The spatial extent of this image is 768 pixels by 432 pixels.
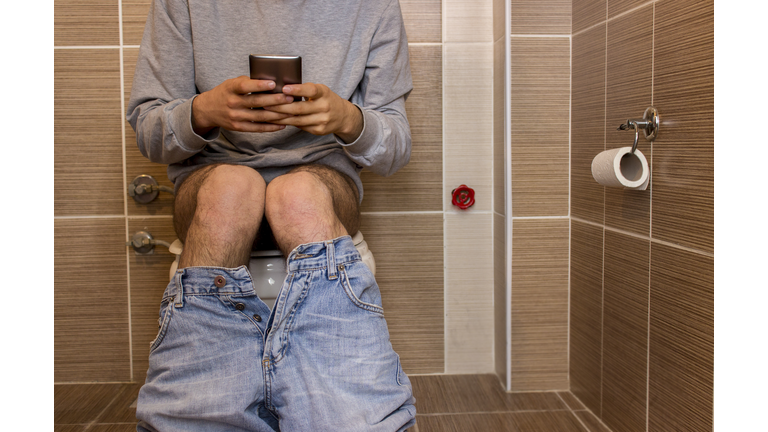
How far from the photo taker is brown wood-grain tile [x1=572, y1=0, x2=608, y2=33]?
1.33 meters

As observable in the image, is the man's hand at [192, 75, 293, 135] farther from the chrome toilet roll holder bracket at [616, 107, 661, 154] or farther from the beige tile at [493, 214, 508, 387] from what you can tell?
the beige tile at [493, 214, 508, 387]

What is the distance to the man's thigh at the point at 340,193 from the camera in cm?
102

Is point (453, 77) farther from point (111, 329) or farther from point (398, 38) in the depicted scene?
point (111, 329)

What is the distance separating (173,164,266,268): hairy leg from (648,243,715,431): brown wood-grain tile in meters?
0.79

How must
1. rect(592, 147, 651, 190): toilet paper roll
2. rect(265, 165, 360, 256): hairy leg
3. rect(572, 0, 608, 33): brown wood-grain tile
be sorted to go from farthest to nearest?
rect(572, 0, 608, 33): brown wood-grain tile → rect(592, 147, 651, 190): toilet paper roll → rect(265, 165, 360, 256): hairy leg

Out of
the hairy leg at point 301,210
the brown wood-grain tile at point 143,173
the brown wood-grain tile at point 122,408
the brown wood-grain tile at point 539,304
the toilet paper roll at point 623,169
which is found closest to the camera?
the hairy leg at point 301,210

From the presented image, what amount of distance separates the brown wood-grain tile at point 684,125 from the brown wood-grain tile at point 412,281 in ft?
2.40

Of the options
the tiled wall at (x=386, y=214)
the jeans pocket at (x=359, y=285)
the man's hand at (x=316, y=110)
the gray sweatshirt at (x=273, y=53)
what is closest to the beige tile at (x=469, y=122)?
the tiled wall at (x=386, y=214)

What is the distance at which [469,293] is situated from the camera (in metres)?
1.73

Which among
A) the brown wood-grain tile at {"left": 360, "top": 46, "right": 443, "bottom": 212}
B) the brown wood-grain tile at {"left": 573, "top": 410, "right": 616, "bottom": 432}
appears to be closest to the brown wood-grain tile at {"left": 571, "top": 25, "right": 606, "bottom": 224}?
the brown wood-grain tile at {"left": 360, "top": 46, "right": 443, "bottom": 212}

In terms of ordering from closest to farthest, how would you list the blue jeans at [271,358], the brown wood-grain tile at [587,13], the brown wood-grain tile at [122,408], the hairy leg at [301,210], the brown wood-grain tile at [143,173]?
the blue jeans at [271,358] → the hairy leg at [301,210] → the brown wood-grain tile at [587,13] → the brown wood-grain tile at [122,408] → the brown wood-grain tile at [143,173]

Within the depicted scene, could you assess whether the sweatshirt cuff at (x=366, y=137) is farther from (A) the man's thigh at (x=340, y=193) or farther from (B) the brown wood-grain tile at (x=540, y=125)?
(B) the brown wood-grain tile at (x=540, y=125)

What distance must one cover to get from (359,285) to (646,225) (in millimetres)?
675
